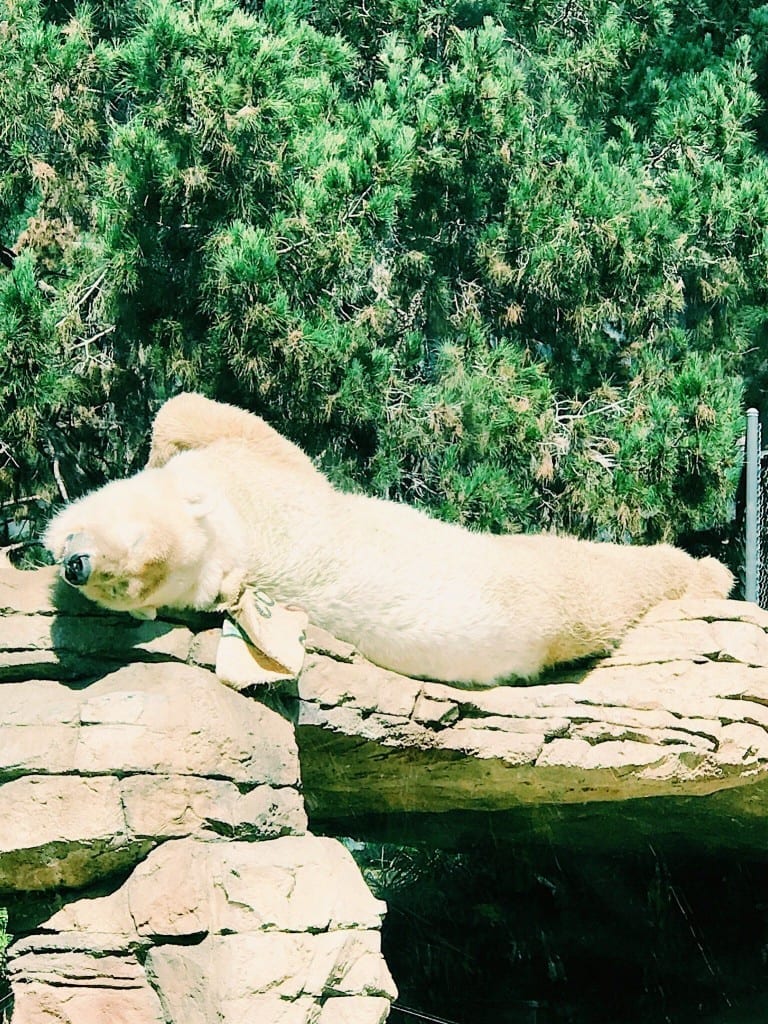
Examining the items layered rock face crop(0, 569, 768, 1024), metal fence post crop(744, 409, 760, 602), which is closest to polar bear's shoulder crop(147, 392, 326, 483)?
layered rock face crop(0, 569, 768, 1024)

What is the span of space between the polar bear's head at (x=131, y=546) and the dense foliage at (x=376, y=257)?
2.12 metres

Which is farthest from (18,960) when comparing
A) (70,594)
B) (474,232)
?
(474,232)

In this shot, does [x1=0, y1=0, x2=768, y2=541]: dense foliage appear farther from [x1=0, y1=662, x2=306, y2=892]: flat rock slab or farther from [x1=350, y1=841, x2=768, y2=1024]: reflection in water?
[x1=0, y1=662, x2=306, y2=892]: flat rock slab

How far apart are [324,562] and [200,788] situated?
2.79 feet

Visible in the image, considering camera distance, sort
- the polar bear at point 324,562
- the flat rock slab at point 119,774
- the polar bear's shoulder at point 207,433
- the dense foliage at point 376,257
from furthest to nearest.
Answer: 1. the dense foliage at point 376,257
2. the polar bear's shoulder at point 207,433
3. the polar bear at point 324,562
4. the flat rock slab at point 119,774

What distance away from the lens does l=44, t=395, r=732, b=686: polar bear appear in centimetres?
326

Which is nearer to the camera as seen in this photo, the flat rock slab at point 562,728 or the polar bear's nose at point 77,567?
the polar bear's nose at point 77,567

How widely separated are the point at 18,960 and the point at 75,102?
168 inches

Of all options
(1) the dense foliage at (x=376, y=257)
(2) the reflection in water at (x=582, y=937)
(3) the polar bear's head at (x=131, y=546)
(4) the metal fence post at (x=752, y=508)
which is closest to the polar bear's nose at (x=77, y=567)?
(3) the polar bear's head at (x=131, y=546)

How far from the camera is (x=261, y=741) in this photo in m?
3.29

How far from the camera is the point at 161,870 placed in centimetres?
302

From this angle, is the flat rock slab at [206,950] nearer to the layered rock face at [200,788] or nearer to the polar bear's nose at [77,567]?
the layered rock face at [200,788]

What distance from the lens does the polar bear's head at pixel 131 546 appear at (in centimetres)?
311

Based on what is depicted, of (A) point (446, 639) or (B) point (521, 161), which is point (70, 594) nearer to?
(A) point (446, 639)
